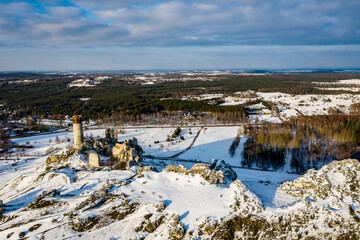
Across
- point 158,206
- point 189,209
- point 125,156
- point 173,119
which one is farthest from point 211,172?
point 173,119

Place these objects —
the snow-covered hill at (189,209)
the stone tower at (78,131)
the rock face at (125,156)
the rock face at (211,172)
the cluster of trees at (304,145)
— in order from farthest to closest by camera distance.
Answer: the cluster of trees at (304,145)
the stone tower at (78,131)
the rock face at (125,156)
the rock face at (211,172)
the snow-covered hill at (189,209)

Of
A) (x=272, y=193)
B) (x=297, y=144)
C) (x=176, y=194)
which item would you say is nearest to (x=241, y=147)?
(x=297, y=144)

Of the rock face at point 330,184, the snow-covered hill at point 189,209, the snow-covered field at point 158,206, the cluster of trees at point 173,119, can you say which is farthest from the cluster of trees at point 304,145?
the snow-covered field at point 158,206

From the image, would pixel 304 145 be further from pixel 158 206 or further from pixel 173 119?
pixel 173 119

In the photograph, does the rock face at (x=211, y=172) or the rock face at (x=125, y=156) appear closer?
the rock face at (x=211, y=172)

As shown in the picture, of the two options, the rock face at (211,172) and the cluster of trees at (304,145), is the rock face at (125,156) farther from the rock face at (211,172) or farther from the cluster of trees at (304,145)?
the cluster of trees at (304,145)

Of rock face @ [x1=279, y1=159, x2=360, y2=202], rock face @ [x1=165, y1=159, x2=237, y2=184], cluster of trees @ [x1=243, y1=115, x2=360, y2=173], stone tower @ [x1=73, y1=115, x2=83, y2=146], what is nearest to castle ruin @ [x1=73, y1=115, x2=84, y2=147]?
stone tower @ [x1=73, y1=115, x2=83, y2=146]

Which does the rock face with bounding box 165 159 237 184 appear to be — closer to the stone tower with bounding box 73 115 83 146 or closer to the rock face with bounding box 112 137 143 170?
the rock face with bounding box 112 137 143 170

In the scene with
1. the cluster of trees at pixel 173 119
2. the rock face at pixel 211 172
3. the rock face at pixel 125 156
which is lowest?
the cluster of trees at pixel 173 119
